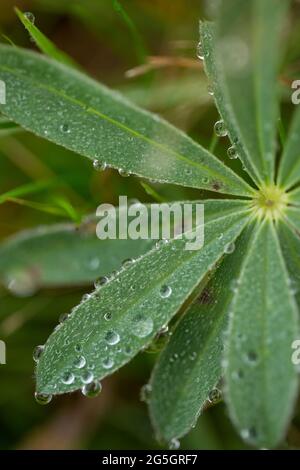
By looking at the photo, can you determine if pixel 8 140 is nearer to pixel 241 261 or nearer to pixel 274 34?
pixel 241 261

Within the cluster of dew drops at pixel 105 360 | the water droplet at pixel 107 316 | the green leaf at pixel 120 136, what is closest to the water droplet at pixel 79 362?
the cluster of dew drops at pixel 105 360

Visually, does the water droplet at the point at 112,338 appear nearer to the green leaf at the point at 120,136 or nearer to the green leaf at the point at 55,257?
the green leaf at the point at 120,136

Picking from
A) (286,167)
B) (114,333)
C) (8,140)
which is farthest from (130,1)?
(114,333)

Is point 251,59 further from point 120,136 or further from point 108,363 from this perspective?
point 108,363

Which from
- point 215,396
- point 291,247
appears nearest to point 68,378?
point 215,396

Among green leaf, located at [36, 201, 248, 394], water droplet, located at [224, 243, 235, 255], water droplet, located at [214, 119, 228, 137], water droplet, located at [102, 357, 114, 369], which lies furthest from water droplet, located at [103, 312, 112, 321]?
water droplet, located at [214, 119, 228, 137]
